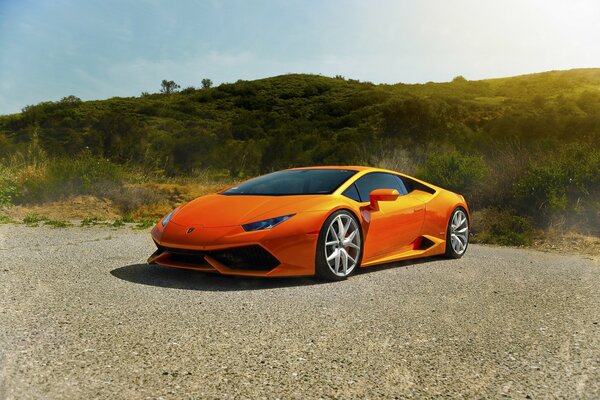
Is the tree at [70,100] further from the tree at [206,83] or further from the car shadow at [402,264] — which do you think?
the car shadow at [402,264]

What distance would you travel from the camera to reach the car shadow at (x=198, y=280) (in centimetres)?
590

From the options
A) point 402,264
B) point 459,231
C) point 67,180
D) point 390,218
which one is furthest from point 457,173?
point 67,180

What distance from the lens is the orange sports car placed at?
5.78 m

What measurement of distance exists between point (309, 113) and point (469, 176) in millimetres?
35818

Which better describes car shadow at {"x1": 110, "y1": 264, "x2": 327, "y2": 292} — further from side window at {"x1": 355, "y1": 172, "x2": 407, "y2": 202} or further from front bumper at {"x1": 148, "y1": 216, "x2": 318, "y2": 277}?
side window at {"x1": 355, "y1": 172, "x2": 407, "y2": 202}

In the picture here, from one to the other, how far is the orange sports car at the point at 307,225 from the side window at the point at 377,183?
0.02 m

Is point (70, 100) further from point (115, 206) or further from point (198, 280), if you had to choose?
point (198, 280)

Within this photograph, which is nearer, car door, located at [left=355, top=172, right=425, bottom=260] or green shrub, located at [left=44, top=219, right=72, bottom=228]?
car door, located at [left=355, top=172, right=425, bottom=260]

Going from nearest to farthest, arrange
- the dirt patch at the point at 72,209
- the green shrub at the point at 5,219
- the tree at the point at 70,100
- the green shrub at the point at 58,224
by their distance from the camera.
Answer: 1. the green shrub at the point at 58,224
2. the green shrub at the point at 5,219
3. the dirt patch at the point at 72,209
4. the tree at the point at 70,100

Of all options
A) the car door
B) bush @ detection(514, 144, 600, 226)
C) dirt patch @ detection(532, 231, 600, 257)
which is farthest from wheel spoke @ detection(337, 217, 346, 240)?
bush @ detection(514, 144, 600, 226)

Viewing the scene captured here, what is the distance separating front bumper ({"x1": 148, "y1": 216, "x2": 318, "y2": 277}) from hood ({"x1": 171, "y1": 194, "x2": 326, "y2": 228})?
0.16 meters

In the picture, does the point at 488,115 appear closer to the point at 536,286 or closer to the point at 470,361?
the point at 536,286

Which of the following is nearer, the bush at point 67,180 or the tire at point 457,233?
the tire at point 457,233

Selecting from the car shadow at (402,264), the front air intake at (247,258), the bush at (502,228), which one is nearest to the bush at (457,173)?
the bush at (502,228)
